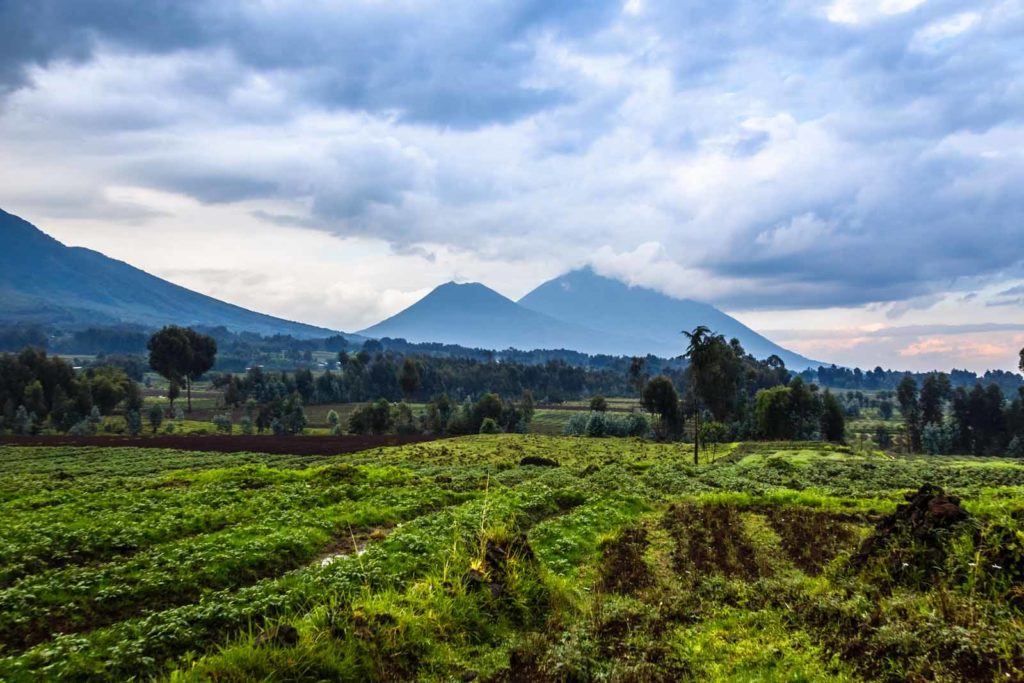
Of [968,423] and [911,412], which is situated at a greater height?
[911,412]

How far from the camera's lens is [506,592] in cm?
1346

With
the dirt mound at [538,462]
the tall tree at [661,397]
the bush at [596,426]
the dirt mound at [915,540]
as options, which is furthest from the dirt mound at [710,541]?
the bush at [596,426]

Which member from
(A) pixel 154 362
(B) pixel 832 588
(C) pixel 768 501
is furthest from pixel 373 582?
(A) pixel 154 362

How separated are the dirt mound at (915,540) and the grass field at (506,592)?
6cm

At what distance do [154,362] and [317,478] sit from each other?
14286 cm

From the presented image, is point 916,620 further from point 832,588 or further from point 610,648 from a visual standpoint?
point 610,648

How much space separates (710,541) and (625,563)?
5.27m

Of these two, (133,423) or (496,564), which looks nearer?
(496,564)

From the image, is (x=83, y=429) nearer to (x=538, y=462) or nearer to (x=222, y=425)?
(x=222, y=425)

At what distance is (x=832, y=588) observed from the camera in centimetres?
1345

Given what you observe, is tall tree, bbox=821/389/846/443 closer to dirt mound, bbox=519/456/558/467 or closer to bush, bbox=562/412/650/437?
bush, bbox=562/412/650/437

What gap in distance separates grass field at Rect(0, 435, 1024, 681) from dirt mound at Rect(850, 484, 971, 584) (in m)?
0.06

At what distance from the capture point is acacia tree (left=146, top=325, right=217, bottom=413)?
151 meters

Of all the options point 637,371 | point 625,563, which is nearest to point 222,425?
point 637,371
